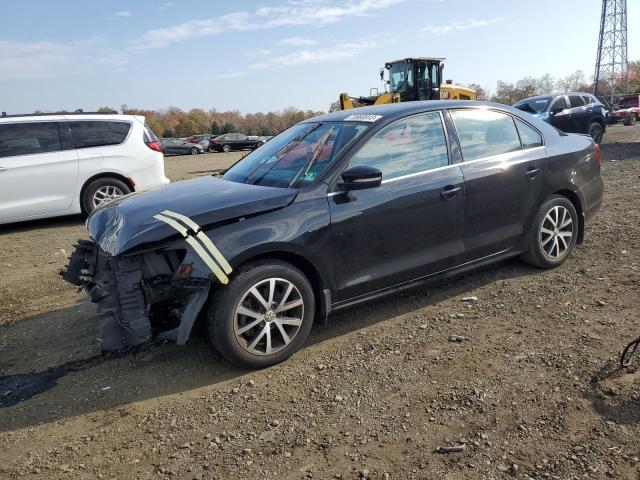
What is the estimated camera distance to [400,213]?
3.88 m

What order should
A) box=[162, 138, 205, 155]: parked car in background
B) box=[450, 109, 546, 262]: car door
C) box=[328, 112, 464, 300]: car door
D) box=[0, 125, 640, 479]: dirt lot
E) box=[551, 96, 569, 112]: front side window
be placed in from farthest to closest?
box=[162, 138, 205, 155]: parked car in background
box=[551, 96, 569, 112]: front side window
box=[450, 109, 546, 262]: car door
box=[328, 112, 464, 300]: car door
box=[0, 125, 640, 479]: dirt lot

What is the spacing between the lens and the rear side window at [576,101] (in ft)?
54.3

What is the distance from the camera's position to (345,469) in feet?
8.14

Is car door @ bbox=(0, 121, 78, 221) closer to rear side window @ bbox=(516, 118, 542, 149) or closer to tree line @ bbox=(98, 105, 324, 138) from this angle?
rear side window @ bbox=(516, 118, 542, 149)

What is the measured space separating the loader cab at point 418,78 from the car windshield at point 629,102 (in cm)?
1951

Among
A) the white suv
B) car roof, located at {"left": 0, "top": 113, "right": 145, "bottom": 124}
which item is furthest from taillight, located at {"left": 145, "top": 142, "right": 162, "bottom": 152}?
car roof, located at {"left": 0, "top": 113, "right": 145, "bottom": 124}

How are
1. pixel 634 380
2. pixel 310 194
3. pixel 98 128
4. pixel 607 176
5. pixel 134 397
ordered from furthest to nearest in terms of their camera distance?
pixel 607 176 → pixel 98 128 → pixel 310 194 → pixel 134 397 → pixel 634 380

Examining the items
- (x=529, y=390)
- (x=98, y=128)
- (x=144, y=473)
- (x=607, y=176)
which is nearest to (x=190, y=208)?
(x=144, y=473)

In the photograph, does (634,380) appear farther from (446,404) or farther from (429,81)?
(429,81)

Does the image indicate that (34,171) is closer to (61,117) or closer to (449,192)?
Result: (61,117)

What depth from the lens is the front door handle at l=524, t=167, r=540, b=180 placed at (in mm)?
4605

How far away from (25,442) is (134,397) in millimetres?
625

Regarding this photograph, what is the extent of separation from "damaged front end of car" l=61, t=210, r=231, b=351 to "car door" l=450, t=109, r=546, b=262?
88.4 inches

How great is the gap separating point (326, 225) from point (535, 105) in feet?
49.4
